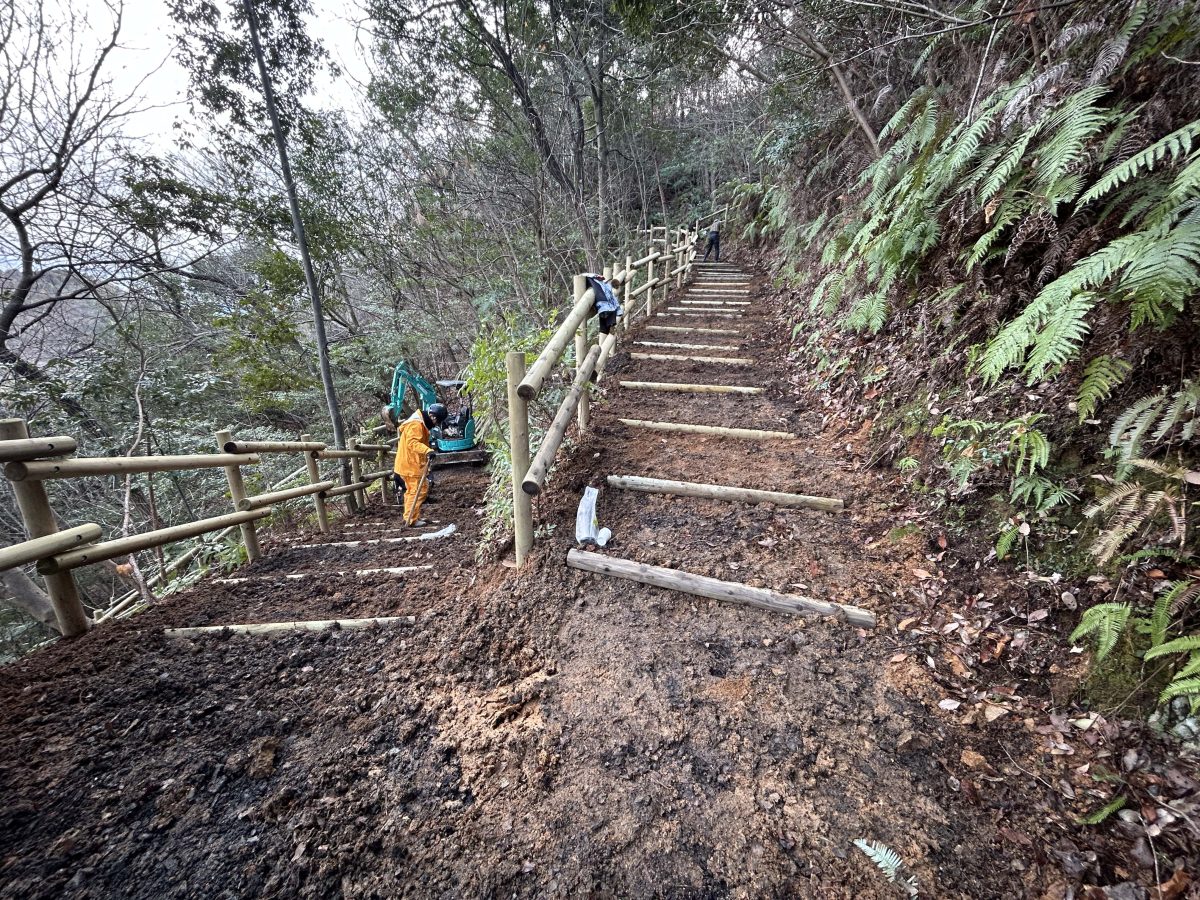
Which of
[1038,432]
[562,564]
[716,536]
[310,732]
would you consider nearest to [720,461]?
[716,536]

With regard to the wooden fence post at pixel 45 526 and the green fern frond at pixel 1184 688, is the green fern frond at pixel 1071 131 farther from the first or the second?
the wooden fence post at pixel 45 526

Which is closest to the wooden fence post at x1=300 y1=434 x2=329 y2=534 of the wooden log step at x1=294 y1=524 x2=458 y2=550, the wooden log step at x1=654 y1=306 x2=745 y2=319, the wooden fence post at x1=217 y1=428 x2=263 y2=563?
the wooden log step at x1=294 y1=524 x2=458 y2=550

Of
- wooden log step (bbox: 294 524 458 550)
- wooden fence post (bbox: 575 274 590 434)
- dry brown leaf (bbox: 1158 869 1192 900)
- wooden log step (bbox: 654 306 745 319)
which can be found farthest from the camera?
wooden log step (bbox: 654 306 745 319)

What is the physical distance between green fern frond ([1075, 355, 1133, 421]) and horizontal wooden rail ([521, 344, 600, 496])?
2456 mm

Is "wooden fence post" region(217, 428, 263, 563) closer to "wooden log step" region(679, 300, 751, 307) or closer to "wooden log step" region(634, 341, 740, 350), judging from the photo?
"wooden log step" region(634, 341, 740, 350)

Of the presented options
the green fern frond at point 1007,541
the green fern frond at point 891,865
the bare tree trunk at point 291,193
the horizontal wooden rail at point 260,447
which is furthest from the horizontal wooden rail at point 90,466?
the green fern frond at point 1007,541

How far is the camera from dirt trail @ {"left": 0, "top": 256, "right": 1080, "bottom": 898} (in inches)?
53.0

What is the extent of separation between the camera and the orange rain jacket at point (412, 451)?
539cm

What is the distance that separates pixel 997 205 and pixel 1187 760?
2.71 m

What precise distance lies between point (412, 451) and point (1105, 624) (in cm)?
549

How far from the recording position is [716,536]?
2711mm

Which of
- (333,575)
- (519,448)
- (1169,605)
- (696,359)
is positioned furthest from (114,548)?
(696,359)

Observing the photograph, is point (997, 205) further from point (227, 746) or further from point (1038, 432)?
point (227, 746)

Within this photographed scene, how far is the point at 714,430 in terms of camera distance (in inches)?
152
